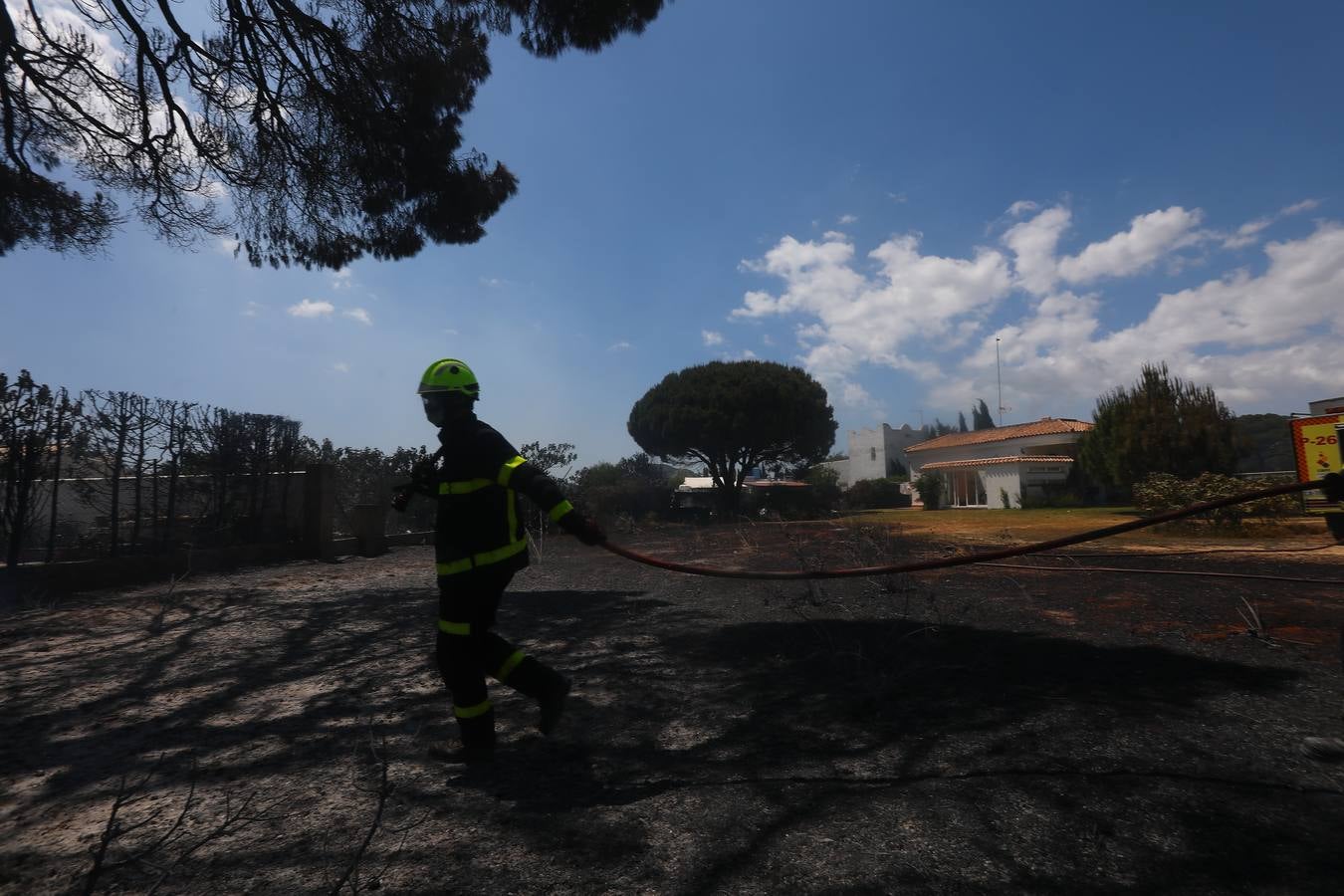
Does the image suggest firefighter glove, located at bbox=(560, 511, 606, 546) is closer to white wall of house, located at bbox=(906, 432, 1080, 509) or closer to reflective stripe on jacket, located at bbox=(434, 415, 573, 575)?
reflective stripe on jacket, located at bbox=(434, 415, 573, 575)

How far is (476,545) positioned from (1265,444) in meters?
63.9

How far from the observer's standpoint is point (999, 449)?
123ft

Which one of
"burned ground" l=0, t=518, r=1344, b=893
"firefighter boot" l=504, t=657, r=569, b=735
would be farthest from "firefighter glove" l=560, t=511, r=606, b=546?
"burned ground" l=0, t=518, r=1344, b=893

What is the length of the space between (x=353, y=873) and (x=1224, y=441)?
28294 mm

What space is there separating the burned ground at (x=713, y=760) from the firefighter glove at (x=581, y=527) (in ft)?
3.04

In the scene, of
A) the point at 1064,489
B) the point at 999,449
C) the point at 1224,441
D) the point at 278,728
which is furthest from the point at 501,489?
the point at 999,449

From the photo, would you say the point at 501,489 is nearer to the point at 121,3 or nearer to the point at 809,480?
the point at 121,3

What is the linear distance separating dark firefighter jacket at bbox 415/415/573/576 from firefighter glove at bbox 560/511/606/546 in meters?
0.03

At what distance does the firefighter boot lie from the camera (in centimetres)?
312

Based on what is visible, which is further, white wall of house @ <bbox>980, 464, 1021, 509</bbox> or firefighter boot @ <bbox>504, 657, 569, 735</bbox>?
white wall of house @ <bbox>980, 464, 1021, 509</bbox>

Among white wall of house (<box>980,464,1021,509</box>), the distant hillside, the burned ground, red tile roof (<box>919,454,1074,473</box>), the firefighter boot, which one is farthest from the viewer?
red tile roof (<box>919,454,1074,473</box>)

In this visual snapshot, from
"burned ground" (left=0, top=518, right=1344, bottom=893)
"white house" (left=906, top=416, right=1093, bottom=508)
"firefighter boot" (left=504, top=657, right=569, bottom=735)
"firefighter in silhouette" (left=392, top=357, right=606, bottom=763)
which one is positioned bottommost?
"burned ground" (left=0, top=518, right=1344, bottom=893)

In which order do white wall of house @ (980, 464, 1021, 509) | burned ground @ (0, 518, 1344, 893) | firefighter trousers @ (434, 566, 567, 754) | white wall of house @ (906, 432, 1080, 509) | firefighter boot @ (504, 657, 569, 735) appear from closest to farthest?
burned ground @ (0, 518, 1344, 893)
firefighter trousers @ (434, 566, 567, 754)
firefighter boot @ (504, 657, 569, 735)
white wall of house @ (980, 464, 1021, 509)
white wall of house @ (906, 432, 1080, 509)

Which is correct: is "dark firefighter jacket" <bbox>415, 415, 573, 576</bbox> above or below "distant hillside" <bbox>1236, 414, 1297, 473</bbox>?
below
